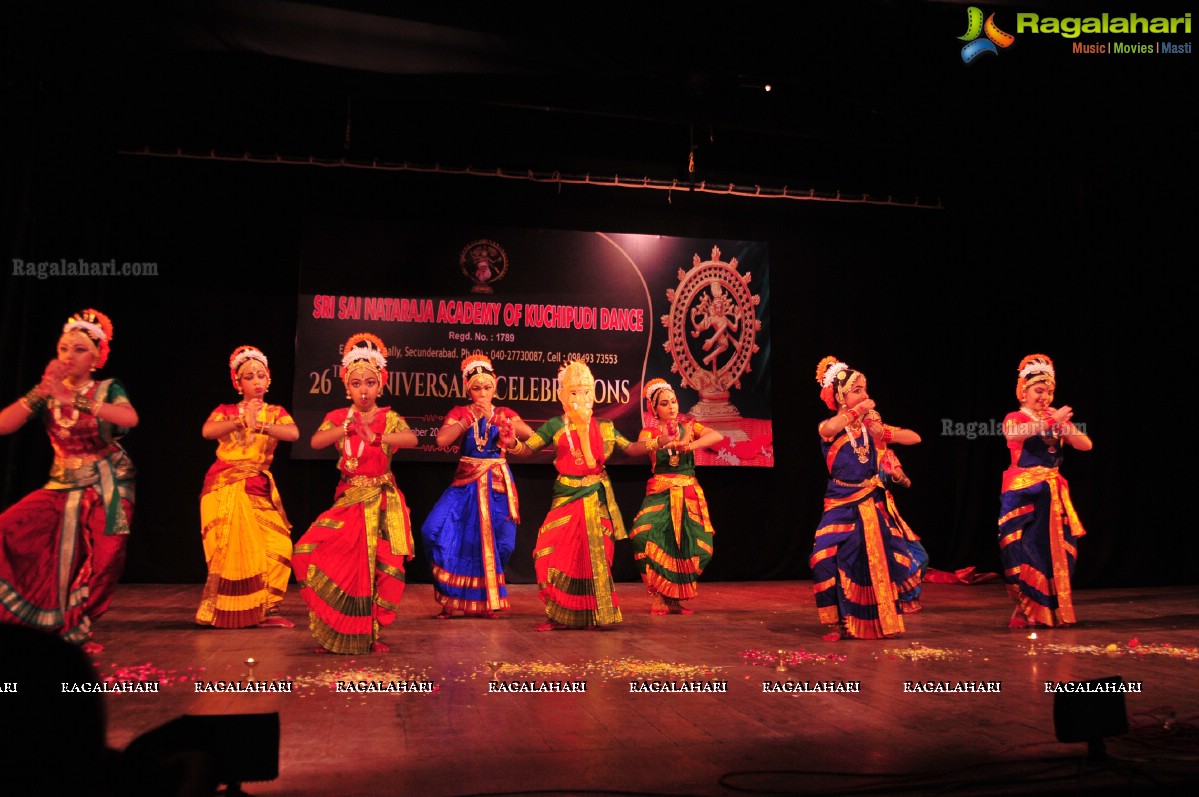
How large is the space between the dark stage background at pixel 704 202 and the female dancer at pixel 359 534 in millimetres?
1622

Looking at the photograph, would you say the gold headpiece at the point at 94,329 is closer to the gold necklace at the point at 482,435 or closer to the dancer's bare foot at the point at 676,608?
the gold necklace at the point at 482,435

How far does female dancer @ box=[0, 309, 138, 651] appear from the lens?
3811mm

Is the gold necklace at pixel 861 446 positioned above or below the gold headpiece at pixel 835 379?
below

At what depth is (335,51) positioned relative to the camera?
413cm

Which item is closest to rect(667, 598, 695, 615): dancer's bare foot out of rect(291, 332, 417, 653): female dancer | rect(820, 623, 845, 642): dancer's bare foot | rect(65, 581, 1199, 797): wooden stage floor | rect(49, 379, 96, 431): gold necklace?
rect(65, 581, 1199, 797): wooden stage floor

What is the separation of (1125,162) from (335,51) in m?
4.48

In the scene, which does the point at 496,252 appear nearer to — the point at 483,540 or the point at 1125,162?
the point at 483,540

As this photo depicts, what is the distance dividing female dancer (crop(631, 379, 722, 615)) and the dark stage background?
165 cm

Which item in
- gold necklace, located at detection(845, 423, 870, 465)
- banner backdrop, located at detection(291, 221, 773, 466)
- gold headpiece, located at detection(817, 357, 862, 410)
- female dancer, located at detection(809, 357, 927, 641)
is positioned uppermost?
banner backdrop, located at detection(291, 221, 773, 466)

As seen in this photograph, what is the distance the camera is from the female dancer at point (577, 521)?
4938 millimetres

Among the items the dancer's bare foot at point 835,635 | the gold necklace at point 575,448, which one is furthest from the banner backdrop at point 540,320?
the dancer's bare foot at point 835,635

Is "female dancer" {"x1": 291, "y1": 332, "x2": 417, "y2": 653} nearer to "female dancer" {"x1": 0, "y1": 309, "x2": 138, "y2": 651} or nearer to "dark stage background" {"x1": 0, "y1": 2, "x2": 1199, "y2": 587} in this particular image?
"female dancer" {"x1": 0, "y1": 309, "x2": 138, "y2": 651}

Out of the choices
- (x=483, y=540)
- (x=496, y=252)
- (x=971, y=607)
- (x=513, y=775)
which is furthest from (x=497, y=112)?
(x=513, y=775)

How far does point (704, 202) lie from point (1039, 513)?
3.99m
